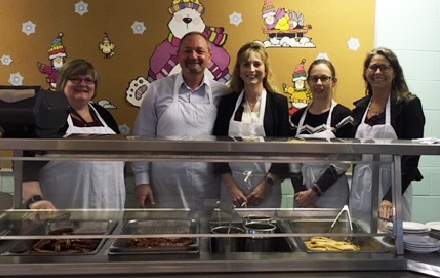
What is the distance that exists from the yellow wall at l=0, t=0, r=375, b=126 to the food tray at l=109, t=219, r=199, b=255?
4.25 feet

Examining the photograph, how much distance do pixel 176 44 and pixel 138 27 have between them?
0.80ft

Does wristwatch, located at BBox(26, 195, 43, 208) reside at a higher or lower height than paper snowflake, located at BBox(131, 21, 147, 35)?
lower

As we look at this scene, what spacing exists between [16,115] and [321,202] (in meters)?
1.05

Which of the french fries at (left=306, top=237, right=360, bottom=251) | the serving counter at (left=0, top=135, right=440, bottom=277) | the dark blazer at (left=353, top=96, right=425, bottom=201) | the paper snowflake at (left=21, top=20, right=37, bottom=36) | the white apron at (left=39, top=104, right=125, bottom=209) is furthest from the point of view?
the paper snowflake at (left=21, top=20, right=37, bottom=36)

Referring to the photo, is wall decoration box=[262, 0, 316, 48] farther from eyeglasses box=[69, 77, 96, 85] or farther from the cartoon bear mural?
eyeglasses box=[69, 77, 96, 85]

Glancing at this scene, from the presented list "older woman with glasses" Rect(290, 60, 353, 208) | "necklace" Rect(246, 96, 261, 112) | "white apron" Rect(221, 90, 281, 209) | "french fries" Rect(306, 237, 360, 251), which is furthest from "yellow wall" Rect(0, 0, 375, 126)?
"french fries" Rect(306, 237, 360, 251)

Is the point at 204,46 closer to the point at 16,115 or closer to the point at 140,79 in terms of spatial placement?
the point at 140,79

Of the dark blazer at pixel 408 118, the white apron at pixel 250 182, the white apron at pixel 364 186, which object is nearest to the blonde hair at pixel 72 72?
the white apron at pixel 250 182

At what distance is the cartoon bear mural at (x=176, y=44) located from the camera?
281 cm

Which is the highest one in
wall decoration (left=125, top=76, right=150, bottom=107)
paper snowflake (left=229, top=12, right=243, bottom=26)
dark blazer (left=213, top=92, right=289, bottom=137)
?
paper snowflake (left=229, top=12, right=243, bottom=26)

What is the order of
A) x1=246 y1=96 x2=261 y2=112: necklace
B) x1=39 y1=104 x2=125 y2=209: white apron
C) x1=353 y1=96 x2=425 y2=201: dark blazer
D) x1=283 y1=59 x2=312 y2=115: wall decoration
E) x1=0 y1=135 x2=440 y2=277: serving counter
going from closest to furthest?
x1=0 y1=135 x2=440 y2=277: serving counter, x1=39 y1=104 x2=125 y2=209: white apron, x1=353 y1=96 x2=425 y2=201: dark blazer, x1=246 y1=96 x2=261 y2=112: necklace, x1=283 y1=59 x2=312 y2=115: wall decoration

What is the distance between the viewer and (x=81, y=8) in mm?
2781

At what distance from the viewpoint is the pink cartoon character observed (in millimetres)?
2811

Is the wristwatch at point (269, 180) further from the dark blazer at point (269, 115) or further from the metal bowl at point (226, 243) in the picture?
the dark blazer at point (269, 115)
